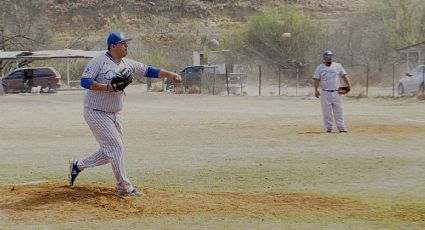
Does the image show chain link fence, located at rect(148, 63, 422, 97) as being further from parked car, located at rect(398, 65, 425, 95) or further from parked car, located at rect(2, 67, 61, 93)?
parked car, located at rect(2, 67, 61, 93)

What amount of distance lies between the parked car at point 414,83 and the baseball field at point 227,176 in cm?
1337

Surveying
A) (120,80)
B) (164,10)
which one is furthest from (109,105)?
(164,10)

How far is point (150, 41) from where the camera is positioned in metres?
84.4

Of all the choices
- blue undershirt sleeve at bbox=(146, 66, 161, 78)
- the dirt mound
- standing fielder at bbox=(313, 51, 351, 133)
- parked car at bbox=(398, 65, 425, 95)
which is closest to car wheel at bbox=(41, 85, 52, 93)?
parked car at bbox=(398, 65, 425, 95)

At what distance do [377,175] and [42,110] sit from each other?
75.3 ft

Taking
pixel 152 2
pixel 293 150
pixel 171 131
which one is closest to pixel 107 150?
pixel 293 150

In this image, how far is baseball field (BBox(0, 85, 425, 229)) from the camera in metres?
8.93

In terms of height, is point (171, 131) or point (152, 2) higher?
point (152, 2)

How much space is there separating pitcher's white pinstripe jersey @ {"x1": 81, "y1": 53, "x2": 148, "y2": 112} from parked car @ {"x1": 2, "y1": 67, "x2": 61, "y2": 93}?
4138 cm

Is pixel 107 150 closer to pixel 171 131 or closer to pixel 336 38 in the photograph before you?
pixel 171 131

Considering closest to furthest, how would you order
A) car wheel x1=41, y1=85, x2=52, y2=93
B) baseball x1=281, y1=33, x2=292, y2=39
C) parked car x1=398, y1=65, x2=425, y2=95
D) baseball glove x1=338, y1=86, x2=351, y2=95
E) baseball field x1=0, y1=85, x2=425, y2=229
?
baseball field x1=0, y1=85, x2=425, y2=229, baseball glove x1=338, y1=86, x2=351, y2=95, parked car x1=398, y1=65, x2=425, y2=95, car wheel x1=41, y1=85, x2=52, y2=93, baseball x1=281, y1=33, x2=292, y2=39

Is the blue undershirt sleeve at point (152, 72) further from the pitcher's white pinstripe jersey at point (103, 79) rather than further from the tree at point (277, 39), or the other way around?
the tree at point (277, 39)

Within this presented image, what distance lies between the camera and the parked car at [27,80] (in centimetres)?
5084

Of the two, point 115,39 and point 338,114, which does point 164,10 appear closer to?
point 338,114
